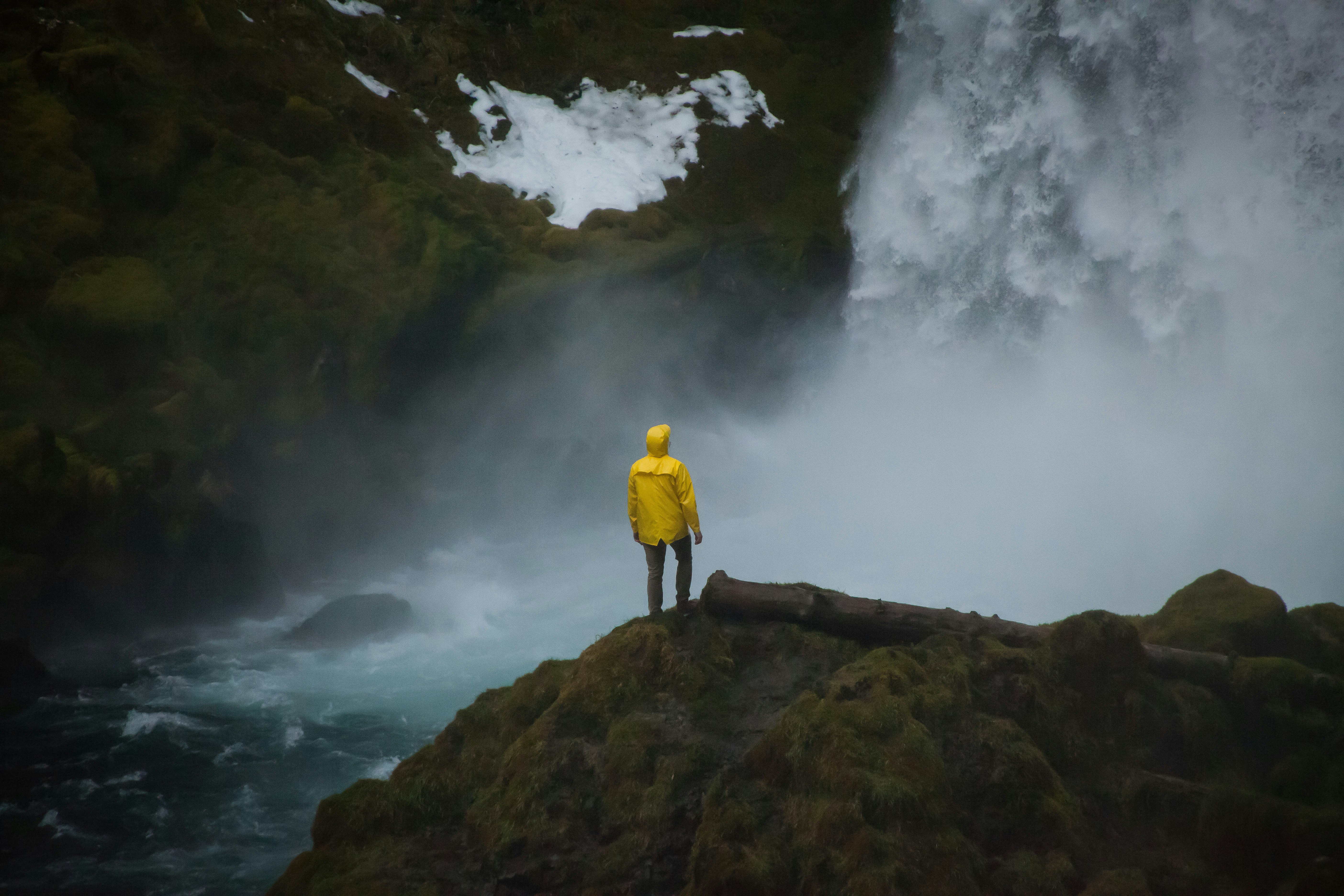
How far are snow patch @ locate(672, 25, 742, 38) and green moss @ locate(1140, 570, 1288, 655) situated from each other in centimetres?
2393

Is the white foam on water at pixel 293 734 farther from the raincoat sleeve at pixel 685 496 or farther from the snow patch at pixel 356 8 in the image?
the snow patch at pixel 356 8

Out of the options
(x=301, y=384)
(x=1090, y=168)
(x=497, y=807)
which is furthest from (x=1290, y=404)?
(x=301, y=384)

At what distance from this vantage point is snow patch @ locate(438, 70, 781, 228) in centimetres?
2189

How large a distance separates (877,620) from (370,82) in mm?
20905

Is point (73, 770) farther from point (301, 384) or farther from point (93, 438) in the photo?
point (301, 384)

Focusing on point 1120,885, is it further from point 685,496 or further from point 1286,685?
point 685,496

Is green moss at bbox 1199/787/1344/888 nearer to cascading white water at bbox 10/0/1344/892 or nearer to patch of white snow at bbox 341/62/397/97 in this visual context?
cascading white water at bbox 10/0/1344/892

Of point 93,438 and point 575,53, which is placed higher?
point 575,53

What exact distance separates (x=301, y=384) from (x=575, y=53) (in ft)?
48.1

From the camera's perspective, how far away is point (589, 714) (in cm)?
613

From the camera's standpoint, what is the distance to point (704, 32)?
26.2 metres

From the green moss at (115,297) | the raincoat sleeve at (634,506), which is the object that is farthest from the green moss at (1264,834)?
the green moss at (115,297)

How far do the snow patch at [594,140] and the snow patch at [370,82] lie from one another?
1820 millimetres

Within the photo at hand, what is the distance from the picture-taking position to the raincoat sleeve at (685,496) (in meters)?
6.70
